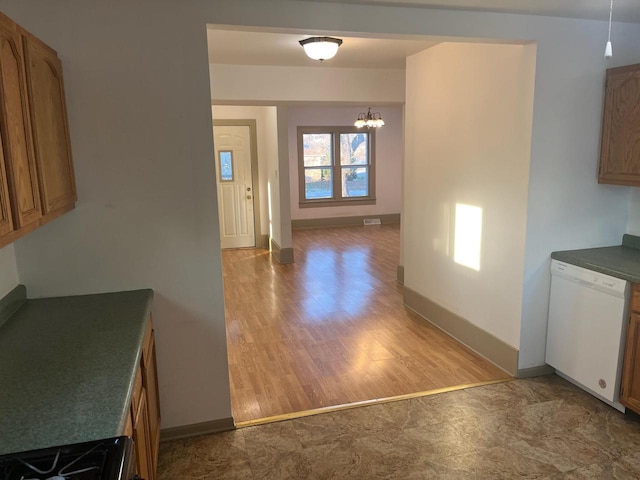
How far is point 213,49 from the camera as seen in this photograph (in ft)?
13.4

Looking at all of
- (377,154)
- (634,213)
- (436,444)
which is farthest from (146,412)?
(377,154)

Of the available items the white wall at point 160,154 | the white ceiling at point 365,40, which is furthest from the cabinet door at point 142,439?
the white ceiling at point 365,40

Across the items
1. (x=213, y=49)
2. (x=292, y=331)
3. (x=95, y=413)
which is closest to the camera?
(x=95, y=413)

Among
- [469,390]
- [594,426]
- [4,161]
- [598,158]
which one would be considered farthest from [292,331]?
[4,161]

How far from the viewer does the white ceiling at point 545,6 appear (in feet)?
8.67

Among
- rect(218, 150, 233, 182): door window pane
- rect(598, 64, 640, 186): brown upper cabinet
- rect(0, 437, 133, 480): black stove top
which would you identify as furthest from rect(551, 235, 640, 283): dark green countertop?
rect(218, 150, 233, 182): door window pane

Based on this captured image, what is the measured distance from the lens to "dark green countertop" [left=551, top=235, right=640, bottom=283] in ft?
9.03

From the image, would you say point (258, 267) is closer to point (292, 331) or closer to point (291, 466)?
point (292, 331)

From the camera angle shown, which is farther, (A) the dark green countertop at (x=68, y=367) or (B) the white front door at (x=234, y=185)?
(B) the white front door at (x=234, y=185)

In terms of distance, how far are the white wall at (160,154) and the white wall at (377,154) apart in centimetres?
729

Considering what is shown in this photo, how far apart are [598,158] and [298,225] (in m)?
7.32

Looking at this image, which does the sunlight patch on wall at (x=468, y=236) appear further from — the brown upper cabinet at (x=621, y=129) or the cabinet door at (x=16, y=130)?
the cabinet door at (x=16, y=130)

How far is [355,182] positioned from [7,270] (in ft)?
28.8

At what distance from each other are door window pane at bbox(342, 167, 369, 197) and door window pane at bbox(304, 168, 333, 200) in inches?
13.1
